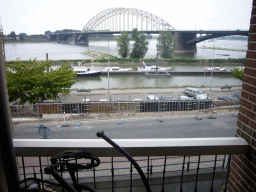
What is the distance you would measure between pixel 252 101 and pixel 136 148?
500mm

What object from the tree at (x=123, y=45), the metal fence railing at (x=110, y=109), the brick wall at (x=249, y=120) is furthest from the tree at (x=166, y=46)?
the brick wall at (x=249, y=120)

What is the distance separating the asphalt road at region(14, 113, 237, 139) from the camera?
183 inches

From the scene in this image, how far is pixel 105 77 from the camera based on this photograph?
17.1 metres

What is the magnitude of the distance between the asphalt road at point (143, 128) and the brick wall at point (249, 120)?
3727 mm

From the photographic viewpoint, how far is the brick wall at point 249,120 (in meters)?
0.79

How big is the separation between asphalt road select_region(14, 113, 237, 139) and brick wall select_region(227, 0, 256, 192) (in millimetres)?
3727

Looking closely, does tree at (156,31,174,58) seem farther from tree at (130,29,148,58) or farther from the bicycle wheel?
the bicycle wheel

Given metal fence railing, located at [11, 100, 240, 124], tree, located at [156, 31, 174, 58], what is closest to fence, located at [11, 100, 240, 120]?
metal fence railing, located at [11, 100, 240, 124]

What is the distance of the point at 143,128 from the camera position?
5066mm

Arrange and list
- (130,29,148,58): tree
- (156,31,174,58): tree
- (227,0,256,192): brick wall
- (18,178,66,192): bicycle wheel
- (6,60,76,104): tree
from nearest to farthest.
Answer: (18,178,66,192): bicycle wheel, (227,0,256,192): brick wall, (6,60,76,104): tree, (130,29,148,58): tree, (156,31,174,58): tree

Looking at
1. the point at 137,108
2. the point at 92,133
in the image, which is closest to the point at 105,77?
the point at 137,108

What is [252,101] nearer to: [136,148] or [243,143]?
[243,143]

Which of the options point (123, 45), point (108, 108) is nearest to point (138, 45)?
point (123, 45)

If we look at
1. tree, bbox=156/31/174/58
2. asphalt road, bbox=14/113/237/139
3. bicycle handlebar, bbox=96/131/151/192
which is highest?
tree, bbox=156/31/174/58
